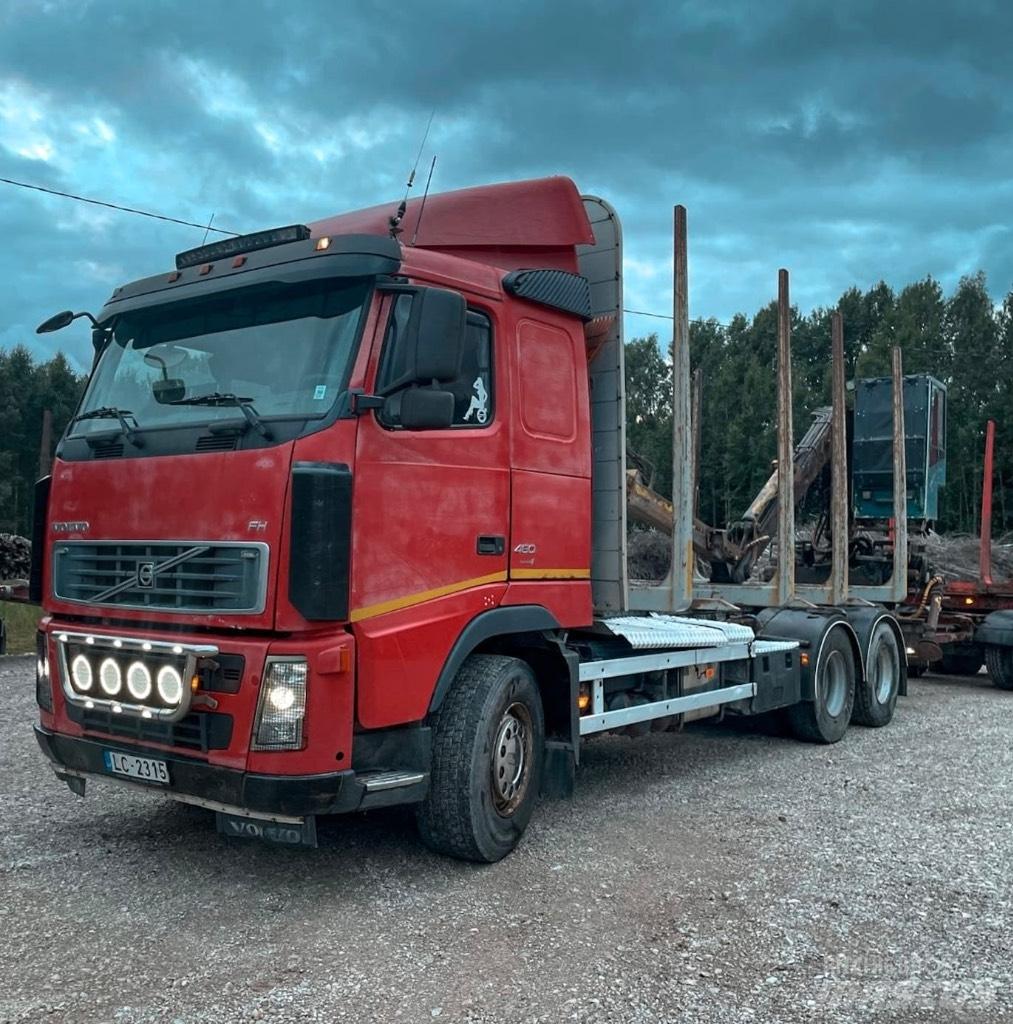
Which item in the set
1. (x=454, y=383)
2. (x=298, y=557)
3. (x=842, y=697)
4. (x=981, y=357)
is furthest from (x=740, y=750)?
(x=981, y=357)

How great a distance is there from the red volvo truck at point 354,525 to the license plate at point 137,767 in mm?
18

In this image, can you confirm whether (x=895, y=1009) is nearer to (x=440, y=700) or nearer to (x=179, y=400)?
(x=440, y=700)

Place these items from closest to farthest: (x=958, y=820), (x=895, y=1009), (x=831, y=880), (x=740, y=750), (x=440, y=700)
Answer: (x=895, y=1009) → (x=440, y=700) → (x=831, y=880) → (x=958, y=820) → (x=740, y=750)

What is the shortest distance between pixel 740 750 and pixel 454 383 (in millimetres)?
4941

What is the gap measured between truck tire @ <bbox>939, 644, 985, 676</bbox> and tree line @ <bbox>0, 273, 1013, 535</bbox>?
361cm

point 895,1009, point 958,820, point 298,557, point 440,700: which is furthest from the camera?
point 958,820

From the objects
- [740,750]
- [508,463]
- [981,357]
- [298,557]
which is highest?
[981,357]

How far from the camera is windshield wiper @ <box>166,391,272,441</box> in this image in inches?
179

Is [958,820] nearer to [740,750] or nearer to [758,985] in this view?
[740,750]

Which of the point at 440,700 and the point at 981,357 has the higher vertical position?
the point at 981,357

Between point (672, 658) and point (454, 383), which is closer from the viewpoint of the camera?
point (454, 383)

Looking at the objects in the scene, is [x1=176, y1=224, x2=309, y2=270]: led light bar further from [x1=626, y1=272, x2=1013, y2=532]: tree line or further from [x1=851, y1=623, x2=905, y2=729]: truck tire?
[x1=626, y1=272, x2=1013, y2=532]: tree line

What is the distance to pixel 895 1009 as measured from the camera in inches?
151

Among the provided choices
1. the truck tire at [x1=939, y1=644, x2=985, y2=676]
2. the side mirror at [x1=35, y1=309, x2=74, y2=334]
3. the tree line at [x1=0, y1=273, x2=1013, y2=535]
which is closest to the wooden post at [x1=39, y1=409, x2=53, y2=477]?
the tree line at [x1=0, y1=273, x2=1013, y2=535]
